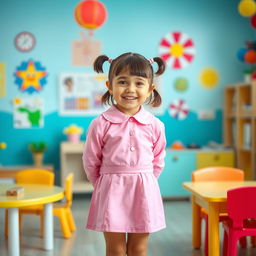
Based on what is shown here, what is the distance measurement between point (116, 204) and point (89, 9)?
8.57ft

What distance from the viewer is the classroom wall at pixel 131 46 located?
5582 millimetres

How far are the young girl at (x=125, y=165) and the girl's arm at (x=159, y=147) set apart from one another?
62mm

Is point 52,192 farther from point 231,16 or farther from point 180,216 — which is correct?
point 231,16

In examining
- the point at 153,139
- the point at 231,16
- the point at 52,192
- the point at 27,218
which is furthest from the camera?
the point at 231,16

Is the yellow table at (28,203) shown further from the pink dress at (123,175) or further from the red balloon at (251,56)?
the red balloon at (251,56)

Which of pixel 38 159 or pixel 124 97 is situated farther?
pixel 38 159

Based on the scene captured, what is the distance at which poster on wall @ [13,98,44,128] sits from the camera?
5.59m

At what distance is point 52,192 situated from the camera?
129 inches

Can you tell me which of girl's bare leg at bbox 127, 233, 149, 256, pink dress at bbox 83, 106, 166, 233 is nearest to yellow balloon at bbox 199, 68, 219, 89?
pink dress at bbox 83, 106, 166, 233

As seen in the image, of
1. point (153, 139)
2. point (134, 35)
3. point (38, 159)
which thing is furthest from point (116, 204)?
point (134, 35)

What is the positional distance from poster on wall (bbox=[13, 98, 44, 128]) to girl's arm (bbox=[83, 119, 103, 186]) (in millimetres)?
3661

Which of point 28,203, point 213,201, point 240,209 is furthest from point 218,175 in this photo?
point 28,203

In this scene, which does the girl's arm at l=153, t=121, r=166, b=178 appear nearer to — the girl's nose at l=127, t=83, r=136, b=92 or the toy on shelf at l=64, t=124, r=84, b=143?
the girl's nose at l=127, t=83, r=136, b=92

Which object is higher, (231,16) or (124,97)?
(231,16)
